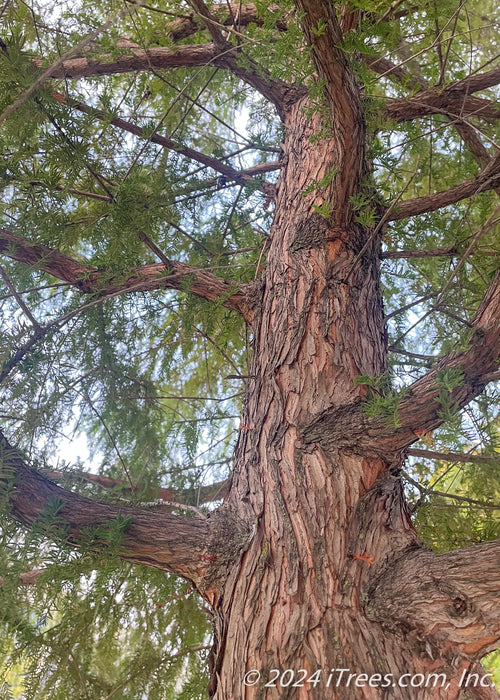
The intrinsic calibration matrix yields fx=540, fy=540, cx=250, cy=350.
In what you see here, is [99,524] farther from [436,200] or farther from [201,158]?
[201,158]

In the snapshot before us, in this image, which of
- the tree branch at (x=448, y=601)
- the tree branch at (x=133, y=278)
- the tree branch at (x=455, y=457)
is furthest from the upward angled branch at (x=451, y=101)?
the tree branch at (x=448, y=601)

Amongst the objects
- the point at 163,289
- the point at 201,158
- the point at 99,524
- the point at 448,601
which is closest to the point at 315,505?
the point at 448,601

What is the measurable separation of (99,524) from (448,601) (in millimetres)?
978

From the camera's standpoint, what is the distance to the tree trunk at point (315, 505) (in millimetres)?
1309

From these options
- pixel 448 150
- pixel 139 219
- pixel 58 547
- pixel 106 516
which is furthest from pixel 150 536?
pixel 448 150

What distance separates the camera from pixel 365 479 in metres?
1.63

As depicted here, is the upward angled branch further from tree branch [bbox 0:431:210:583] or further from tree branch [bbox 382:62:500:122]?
tree branch [bbox 0:431:210:583]

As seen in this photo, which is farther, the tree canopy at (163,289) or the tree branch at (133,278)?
the tree branch at (133,278)

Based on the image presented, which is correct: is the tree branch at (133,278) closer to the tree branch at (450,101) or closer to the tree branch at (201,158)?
the tree branch at (201,158)

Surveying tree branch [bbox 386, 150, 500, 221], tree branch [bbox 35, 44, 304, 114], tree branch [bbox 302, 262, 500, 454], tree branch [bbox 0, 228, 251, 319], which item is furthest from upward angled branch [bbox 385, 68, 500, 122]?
tree branch [bbox 302, 262, 500, 454]

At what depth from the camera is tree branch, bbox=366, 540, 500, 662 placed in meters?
1.20

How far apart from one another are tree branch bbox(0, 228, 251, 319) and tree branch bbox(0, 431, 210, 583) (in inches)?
30.2

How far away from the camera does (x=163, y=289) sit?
2344 millimetres

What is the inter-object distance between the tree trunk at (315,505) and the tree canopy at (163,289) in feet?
0.30
